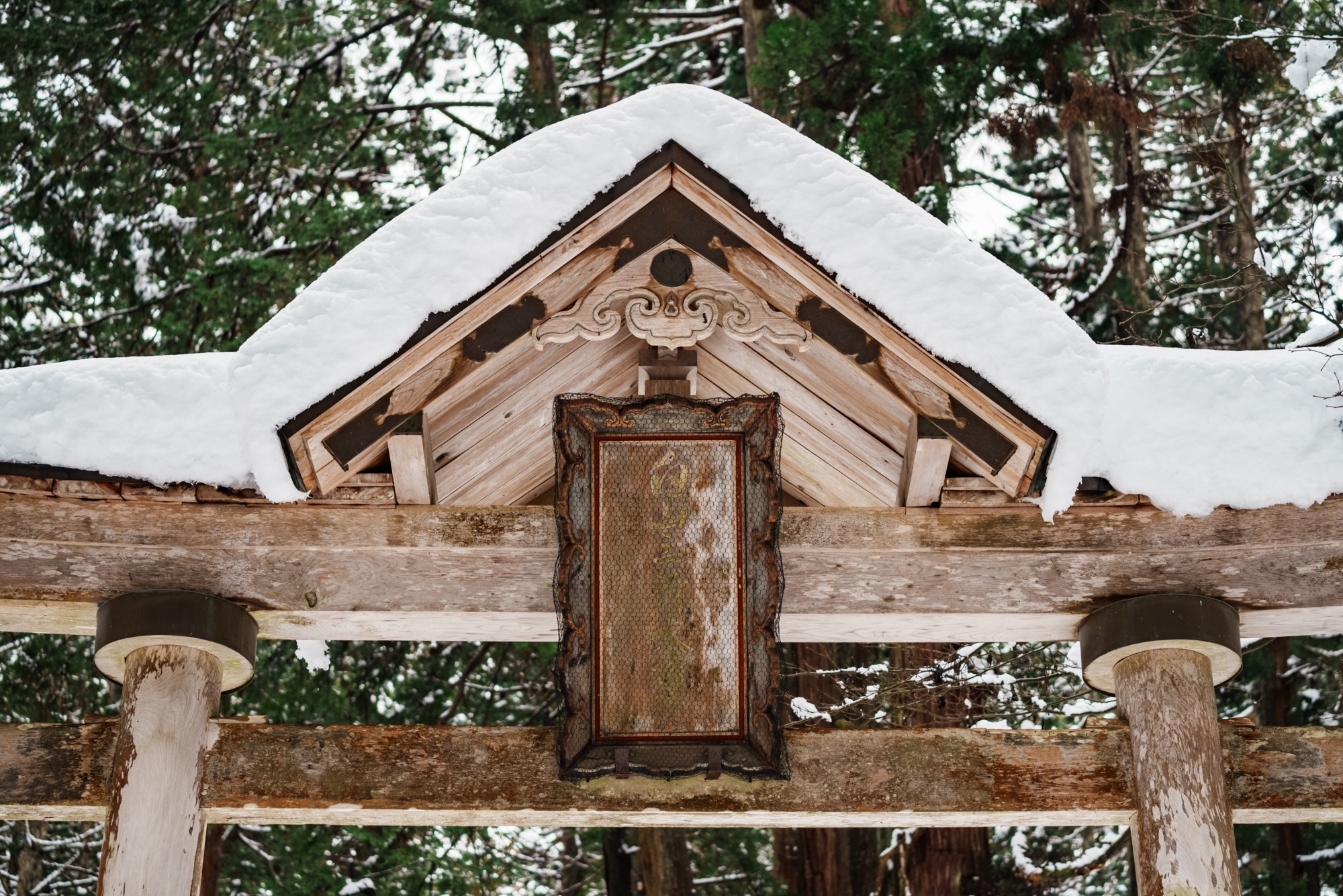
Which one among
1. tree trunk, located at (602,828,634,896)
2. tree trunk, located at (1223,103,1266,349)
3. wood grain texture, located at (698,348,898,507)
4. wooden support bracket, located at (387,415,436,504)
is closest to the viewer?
wooden support bracket, located at (387,415,436,504)

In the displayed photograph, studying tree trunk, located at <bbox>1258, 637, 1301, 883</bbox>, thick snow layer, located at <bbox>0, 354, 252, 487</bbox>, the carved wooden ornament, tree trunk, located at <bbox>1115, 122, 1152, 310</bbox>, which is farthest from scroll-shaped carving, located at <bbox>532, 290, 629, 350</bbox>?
tree trunk, located at <bbox>1258, 637, 1301, 883</bbox>

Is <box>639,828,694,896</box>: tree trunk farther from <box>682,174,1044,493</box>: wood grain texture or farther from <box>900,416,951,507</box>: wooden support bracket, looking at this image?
<box>682,174,1044,493</box>: wood grain texture

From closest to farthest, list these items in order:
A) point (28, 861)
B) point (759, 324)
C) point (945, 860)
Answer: point (759, 324) < point (945, 860) < point (28, 861)

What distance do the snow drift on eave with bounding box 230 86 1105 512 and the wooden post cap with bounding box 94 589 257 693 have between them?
0.63m

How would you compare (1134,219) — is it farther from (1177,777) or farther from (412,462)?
(412,462)

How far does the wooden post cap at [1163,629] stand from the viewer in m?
4.05

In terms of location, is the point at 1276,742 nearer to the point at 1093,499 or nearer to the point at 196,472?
the point at 1093,499

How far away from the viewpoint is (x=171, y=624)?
4.03 metres

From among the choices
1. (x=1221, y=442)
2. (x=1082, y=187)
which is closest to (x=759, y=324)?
(x=1221, y=442)

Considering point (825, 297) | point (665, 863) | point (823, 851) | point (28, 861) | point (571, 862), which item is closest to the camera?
point (825, 297)

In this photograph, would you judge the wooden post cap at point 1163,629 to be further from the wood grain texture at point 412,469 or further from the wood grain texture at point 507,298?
the wood grain texture at point 412,469

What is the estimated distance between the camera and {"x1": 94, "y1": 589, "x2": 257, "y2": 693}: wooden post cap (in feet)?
13.2

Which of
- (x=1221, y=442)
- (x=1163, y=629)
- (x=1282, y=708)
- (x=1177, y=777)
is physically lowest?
(x=1177, y=777)

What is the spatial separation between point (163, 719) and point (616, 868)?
8.18 m
